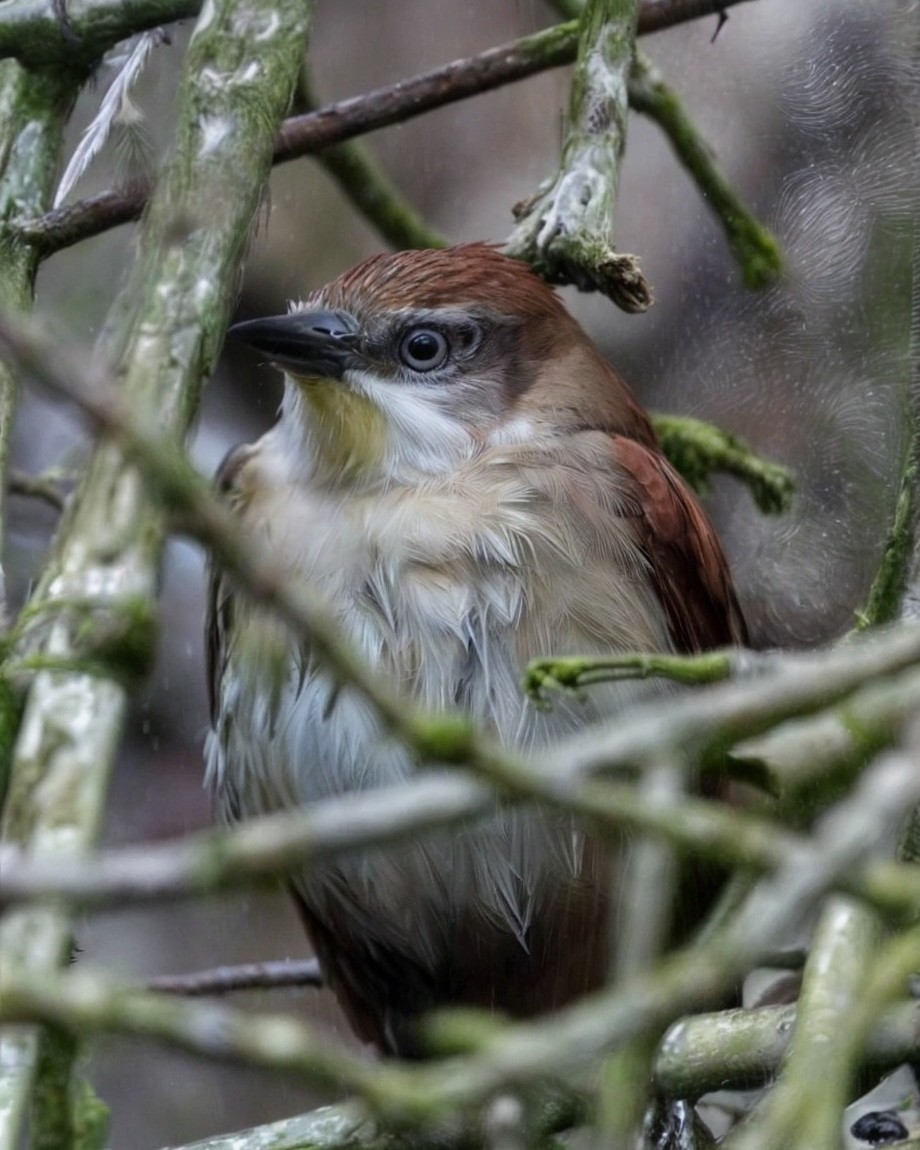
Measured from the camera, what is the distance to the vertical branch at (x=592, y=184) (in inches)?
135

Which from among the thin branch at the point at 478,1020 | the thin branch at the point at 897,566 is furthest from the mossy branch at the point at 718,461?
the thin branch at the point at 478,1020

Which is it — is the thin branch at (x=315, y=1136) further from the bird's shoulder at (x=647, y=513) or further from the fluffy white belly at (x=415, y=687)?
the bird's shoulder at (x=647, y=513)

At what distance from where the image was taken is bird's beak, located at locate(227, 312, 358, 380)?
370 centimetres

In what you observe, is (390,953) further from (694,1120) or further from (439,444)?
(439,444)

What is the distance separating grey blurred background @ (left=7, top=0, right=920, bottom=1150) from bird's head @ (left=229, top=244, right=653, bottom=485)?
0.30m

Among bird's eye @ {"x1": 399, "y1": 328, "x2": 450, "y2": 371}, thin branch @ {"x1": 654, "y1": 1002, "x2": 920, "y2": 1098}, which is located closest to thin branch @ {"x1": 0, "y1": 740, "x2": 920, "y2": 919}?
thin branch @ {"x1": 654, "y1": 1002, "x2": 920, "y2": 1098}

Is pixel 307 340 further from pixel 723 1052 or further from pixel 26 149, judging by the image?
pixel 723 1052

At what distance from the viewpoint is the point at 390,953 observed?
4102 mm

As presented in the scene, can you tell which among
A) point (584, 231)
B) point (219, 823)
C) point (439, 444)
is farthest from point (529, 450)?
point (219, 823)

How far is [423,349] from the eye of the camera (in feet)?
12.9

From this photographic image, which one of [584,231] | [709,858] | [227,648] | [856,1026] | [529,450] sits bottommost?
[856,1026]

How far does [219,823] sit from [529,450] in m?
1.19

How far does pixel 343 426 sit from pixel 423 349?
325 mm

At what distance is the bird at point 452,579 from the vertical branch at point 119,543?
0.92 meters
